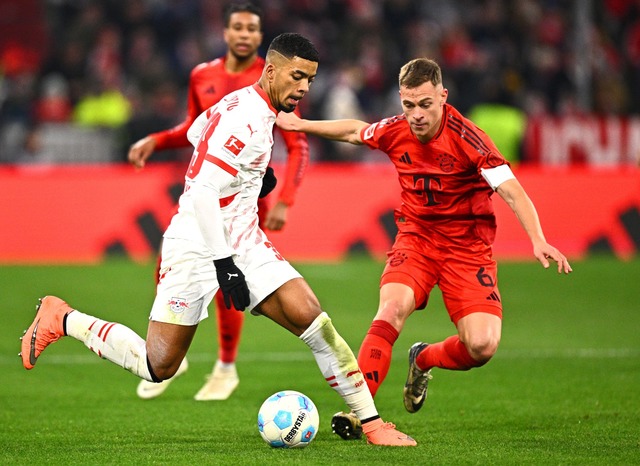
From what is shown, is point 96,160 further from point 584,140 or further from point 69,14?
point 584,140

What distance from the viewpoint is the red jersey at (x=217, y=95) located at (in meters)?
8.43

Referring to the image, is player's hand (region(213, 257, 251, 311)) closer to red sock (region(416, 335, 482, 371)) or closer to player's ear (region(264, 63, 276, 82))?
player's ear (region(264, 63, 276, 82))

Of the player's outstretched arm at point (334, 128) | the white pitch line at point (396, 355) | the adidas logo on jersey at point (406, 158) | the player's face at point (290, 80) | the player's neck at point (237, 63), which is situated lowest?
the white pitch line at point (396, 355)

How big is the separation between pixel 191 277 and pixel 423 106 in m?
1.68

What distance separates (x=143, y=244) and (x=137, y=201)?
0.60 m

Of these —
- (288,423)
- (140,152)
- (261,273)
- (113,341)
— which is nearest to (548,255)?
(261,273)

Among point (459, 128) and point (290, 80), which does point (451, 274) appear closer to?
point (459, 128)

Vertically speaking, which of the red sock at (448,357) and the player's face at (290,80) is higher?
the player's face at (290,80)

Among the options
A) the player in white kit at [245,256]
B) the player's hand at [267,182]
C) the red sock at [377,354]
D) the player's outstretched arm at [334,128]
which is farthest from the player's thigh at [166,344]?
the player's outstretched arm at [334,128]

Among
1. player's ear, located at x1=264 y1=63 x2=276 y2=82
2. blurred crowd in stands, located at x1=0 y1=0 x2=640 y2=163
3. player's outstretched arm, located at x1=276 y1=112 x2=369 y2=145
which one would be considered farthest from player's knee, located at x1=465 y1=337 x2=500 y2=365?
blurred crowd in stands, located at x1=0 y1=0 x2=640 y2=163

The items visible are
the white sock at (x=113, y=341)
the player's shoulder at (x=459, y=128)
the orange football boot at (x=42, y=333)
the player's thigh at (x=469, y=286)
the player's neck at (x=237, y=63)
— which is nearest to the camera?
the white sock at (x=113, y=341)

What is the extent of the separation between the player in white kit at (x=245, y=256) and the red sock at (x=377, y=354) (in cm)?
33

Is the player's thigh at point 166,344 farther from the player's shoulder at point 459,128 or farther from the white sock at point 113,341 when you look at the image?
the player's shoulder at point 459,128

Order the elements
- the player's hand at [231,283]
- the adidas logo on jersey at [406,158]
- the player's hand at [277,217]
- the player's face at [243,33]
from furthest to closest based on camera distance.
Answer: the player's face at [243,33] < the player's hand at [277,217] < the adidas logo on jersey at [406,158] < the player's hand at [231,283]
